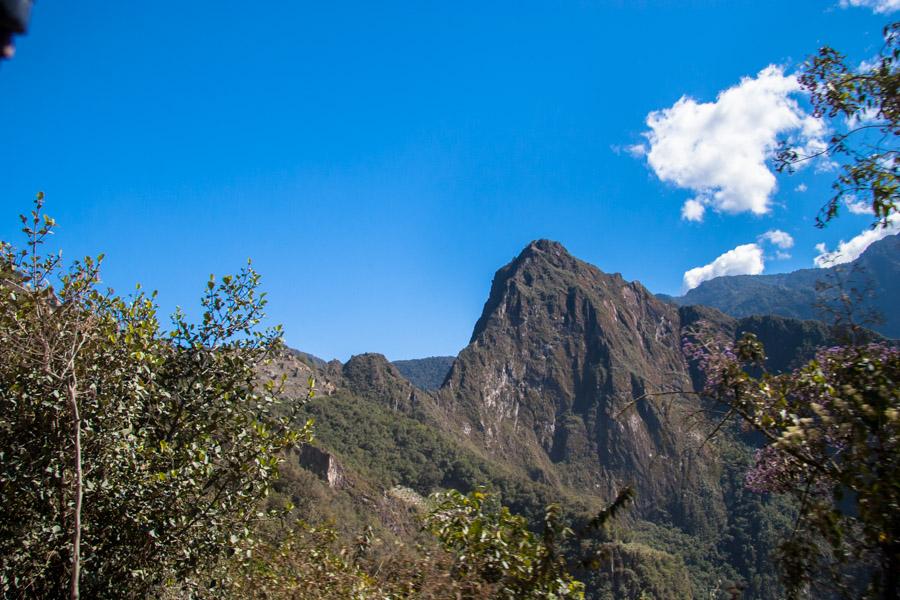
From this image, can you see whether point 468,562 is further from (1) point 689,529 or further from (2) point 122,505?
→ (1) point 689,529

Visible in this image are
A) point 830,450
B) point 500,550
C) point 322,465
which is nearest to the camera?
point 830,450

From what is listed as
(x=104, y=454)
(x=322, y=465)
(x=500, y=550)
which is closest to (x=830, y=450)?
(x=500, y=550)

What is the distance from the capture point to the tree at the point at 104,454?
573 centimetres

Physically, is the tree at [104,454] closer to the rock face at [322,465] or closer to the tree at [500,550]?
the tree at [500,550]

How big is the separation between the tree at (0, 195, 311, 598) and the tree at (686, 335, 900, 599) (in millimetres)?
5981

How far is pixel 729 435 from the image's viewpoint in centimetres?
518

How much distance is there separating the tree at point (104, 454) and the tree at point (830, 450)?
5.98m

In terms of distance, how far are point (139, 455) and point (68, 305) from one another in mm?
2127

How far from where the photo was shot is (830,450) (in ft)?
13.5

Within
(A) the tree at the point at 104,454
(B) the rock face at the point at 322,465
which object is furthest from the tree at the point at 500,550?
(B) the rock face at the point at 322,465

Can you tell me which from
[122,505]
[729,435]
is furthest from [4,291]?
[729,435]

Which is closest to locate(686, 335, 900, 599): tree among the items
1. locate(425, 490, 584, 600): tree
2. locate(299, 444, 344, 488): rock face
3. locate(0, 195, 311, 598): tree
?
locate(425, 490, 584, 600): tree

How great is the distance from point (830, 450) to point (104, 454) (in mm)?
7385

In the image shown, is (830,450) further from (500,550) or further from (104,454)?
(104,454)
